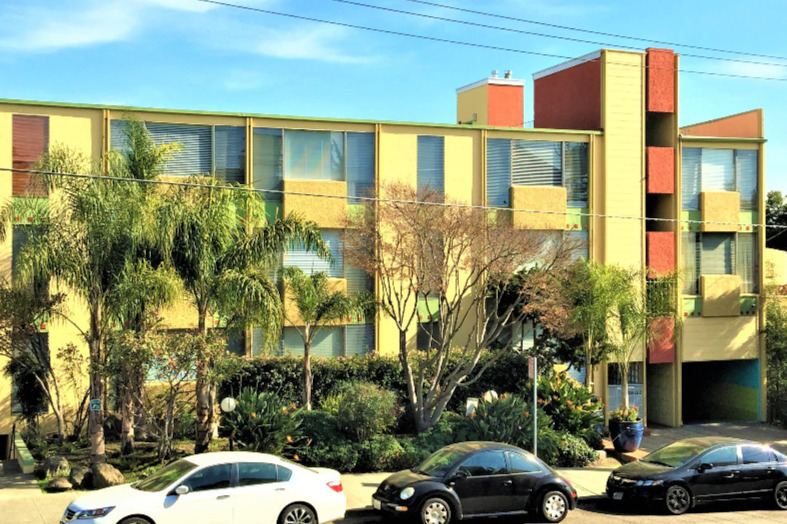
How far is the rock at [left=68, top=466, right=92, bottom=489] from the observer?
16.9 meters

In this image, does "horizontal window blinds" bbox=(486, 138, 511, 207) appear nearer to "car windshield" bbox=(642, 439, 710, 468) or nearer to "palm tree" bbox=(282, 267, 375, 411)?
"palm tree" bbox=(282, 267, 375, 411)

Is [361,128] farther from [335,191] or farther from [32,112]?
[32,112]

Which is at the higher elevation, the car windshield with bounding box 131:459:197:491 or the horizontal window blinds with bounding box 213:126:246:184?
the horizontal window blinds with bounding box 213:126:246:184

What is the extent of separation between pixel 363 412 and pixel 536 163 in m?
11.0

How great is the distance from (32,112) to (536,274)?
1295 cm

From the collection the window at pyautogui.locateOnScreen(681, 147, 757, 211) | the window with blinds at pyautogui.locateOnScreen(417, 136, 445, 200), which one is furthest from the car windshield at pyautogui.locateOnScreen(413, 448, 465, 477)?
the window at pyautogui.locateOnScreen(681, 147, 757, 211)

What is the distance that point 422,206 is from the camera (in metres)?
21.1

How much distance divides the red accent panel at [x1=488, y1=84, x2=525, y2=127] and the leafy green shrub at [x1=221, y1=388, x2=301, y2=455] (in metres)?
17.3

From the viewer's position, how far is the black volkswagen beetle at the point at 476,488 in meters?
14.8

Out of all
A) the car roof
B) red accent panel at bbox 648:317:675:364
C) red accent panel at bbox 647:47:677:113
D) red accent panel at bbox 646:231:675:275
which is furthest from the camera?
red accent panel at bbox 647:47:677:113

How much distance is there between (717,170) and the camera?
28.7 m

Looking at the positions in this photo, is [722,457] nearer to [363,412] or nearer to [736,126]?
[363,412]

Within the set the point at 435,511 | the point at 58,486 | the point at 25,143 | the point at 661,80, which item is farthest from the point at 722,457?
the point at 25,143

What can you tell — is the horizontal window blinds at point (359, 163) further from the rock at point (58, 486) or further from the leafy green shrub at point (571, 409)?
the rock at point (58, 486)
